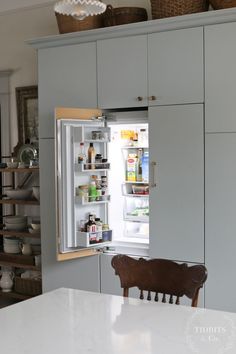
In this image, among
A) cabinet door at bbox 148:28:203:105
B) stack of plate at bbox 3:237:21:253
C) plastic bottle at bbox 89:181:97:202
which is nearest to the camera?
cabinet door at bbox 148:28:203:105

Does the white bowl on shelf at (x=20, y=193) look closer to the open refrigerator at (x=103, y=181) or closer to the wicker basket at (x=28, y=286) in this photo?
the wicker basket at (x=28, y=286)

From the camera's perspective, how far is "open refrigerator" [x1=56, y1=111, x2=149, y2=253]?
3358 mm

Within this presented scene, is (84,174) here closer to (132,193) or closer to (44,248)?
(132,193)

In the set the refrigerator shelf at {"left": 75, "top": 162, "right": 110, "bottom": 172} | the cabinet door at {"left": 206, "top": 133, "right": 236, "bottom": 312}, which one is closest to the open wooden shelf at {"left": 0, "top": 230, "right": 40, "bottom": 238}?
the refrigerator shelf at {"left": 75, "top": 162, "right": 110, "bottom": 172}

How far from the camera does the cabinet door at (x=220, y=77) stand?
2973 millimetres

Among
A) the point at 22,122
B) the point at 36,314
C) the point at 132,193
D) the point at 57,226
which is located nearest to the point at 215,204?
the point at 132,193

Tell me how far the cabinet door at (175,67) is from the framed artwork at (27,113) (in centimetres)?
145

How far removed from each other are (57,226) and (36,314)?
162 cm

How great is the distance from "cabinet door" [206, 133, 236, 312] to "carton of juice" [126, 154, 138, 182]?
690 mm

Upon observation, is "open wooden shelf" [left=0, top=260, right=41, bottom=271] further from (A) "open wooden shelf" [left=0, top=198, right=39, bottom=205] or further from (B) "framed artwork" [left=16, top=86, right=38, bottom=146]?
(B) "framed artwork" [left=16, top=86, right=38, bottom=146]

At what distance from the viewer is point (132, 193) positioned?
366 cm

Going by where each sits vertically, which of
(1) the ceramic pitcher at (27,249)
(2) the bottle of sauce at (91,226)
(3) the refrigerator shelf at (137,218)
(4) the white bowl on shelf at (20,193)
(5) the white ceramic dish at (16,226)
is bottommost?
(1) the ceramic pitcher at (27,249)

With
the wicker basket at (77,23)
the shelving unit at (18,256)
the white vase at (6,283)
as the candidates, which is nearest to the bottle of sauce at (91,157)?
the shelving unit at (18,256)

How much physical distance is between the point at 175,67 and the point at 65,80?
2.96 feet
